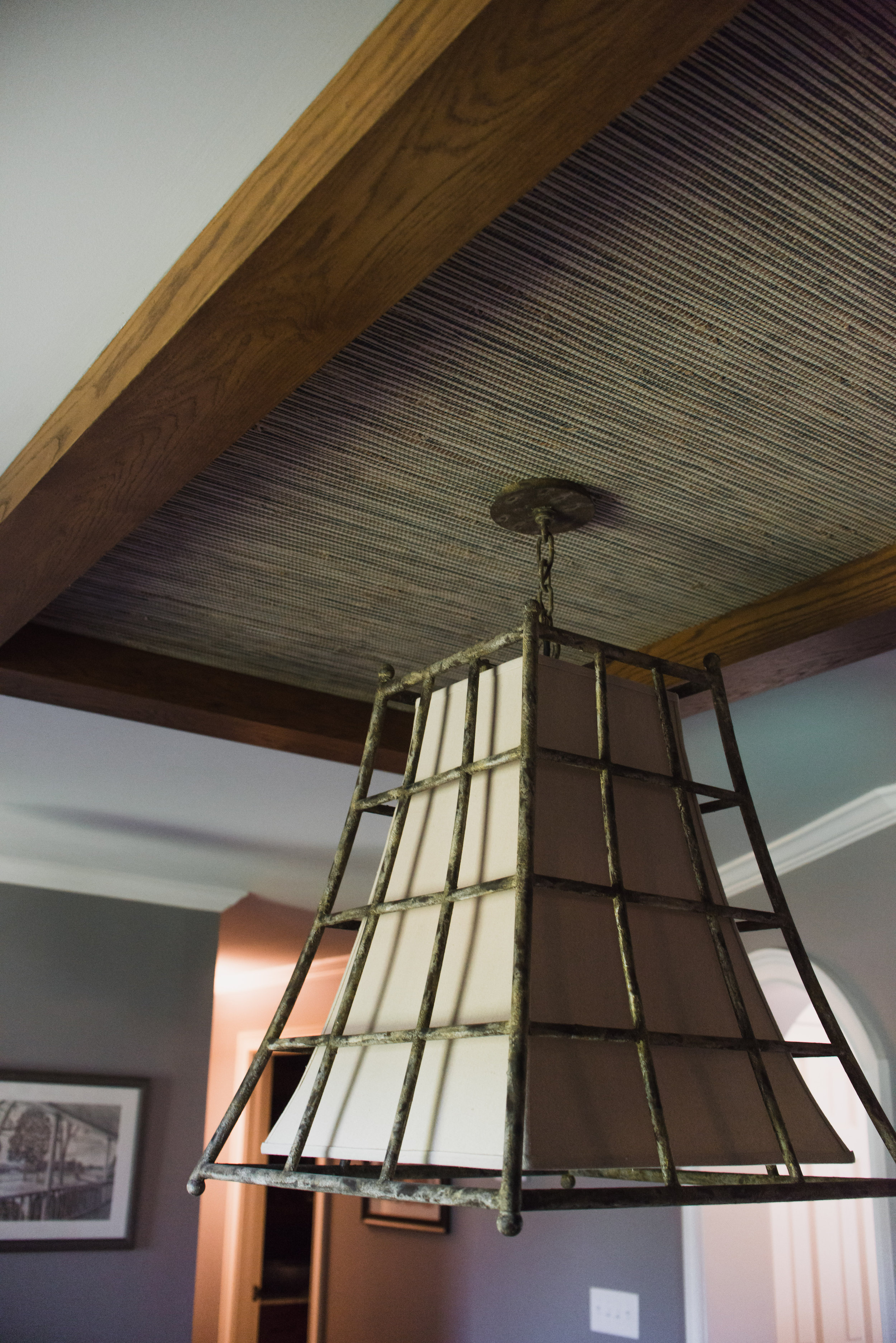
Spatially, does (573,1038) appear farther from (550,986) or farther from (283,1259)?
(283,1259)

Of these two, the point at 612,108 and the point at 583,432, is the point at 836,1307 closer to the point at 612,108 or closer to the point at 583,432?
the point at 583,432

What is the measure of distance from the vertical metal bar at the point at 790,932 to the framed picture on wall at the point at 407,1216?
13.4 feet

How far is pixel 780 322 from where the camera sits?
1230 mm

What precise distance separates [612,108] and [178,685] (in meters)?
1.45

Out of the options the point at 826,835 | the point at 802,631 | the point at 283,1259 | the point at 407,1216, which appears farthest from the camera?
the point at 283,1259

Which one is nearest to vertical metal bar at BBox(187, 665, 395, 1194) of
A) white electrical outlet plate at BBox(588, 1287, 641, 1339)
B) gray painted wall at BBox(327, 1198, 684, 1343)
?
gray painted wall at BBox(327, 1198, 684, 1343)

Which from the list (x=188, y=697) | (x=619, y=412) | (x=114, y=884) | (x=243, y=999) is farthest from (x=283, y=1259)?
(x=619, y=412)

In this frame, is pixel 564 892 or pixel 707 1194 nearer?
pixel 707 1194

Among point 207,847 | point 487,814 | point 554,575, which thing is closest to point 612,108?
point 487,814

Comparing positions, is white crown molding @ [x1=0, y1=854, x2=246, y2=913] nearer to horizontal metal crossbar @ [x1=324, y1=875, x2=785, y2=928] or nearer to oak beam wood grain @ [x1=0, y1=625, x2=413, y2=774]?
oak beam wood grain @ [x1=0, y1=625, x2=413, y2=774]

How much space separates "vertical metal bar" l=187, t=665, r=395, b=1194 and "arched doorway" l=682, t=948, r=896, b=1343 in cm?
222

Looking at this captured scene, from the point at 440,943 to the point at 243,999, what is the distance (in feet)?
20.4

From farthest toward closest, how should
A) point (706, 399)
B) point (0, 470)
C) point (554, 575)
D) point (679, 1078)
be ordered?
1. point (554, 575)
2. point (0, 470)
3. point (706, 399)
4. point (679, 1078)

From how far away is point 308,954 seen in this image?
4.28 ft
